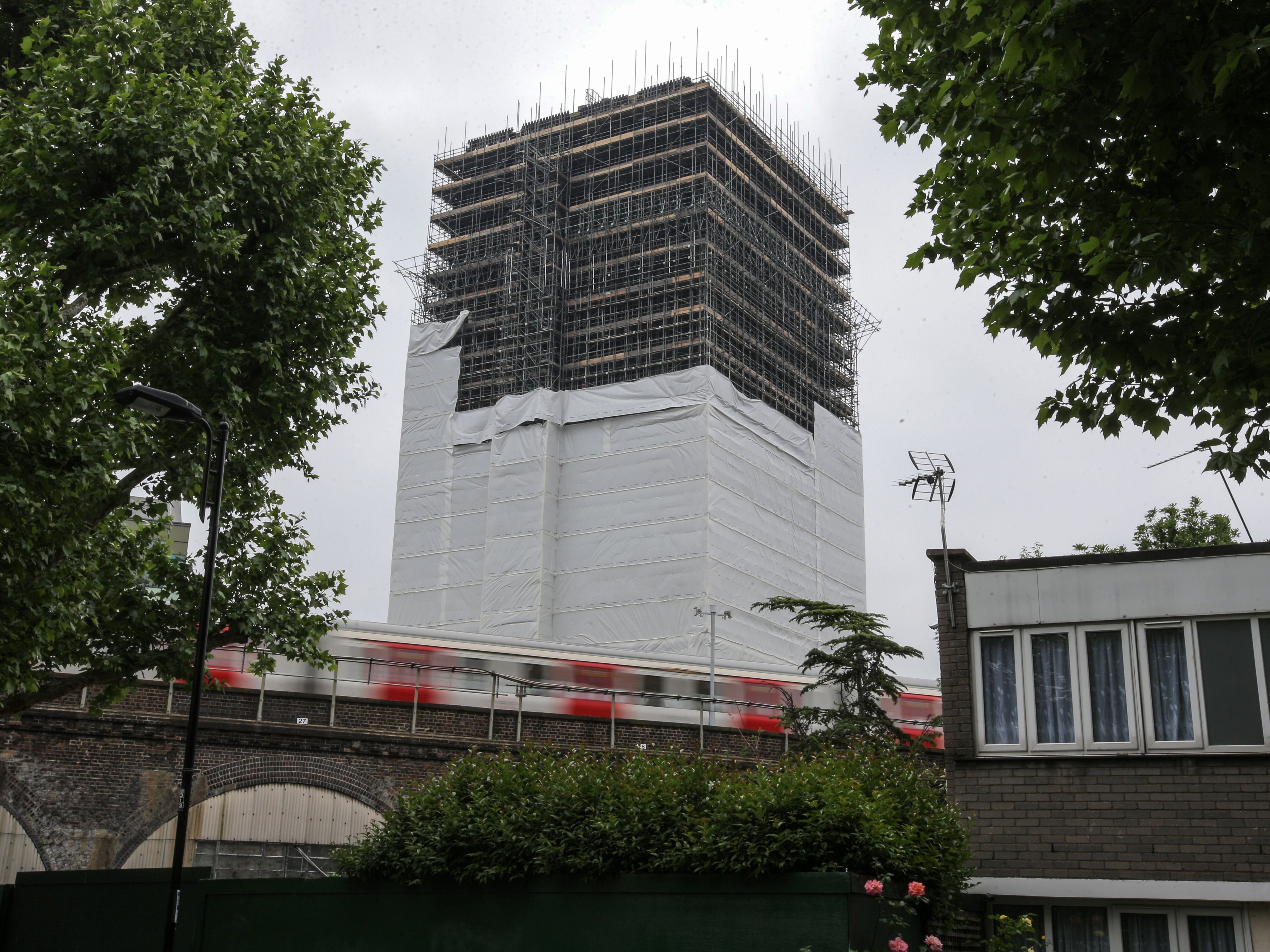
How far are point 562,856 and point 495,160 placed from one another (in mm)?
57582

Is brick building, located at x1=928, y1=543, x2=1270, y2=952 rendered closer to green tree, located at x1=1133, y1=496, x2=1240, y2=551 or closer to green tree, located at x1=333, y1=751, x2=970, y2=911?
green tree, located at x1=333, y1=751, x2=970, y2=911

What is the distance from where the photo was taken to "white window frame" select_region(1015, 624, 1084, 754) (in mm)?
13484

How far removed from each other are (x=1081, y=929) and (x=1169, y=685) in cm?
267

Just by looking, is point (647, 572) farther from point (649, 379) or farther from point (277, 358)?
point (277, 358)

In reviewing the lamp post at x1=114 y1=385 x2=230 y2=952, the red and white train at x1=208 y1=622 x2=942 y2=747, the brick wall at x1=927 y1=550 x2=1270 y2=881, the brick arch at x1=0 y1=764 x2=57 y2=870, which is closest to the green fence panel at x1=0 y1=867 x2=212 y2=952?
the brick arch at x1=0 y1=764 x2=57 y2=870

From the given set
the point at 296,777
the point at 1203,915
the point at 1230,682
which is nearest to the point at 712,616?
the point at 296,777

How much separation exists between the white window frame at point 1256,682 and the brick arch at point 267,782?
1623cm

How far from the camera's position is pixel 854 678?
1154 inches

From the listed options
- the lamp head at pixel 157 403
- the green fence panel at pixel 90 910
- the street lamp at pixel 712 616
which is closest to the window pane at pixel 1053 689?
the lamp head at pixel 157 403

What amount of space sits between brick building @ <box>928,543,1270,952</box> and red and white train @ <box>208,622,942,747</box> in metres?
14.6

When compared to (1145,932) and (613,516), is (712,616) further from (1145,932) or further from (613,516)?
(1145,932)

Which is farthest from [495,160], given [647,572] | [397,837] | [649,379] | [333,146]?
[397,837]

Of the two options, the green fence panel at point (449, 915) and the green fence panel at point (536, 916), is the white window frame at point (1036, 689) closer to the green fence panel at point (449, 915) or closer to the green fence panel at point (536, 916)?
the green fence panel at point (449, 915)

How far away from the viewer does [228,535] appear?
17078mm
